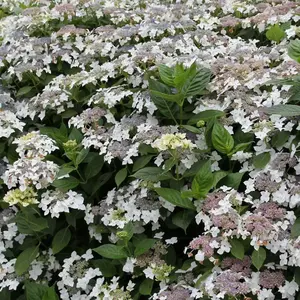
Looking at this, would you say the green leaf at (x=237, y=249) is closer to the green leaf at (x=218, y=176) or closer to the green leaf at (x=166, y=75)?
the green leaf at (x=218, y=176)

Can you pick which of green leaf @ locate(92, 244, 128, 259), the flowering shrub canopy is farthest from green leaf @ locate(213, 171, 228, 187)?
green leaf @ locate(92, 244, 128, 259)

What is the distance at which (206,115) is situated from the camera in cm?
213

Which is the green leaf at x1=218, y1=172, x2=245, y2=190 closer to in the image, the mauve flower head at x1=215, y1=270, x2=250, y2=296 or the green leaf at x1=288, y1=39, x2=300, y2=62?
the mauve flower head at x1=215, y1=270, x2=250, y2=296

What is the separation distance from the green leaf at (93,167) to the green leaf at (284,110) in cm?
77

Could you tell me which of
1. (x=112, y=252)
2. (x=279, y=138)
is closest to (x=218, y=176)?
(x=279, y=138)

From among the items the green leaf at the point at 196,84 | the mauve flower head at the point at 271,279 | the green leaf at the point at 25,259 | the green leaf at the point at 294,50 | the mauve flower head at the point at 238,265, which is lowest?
the green leaf at the point at 25,259

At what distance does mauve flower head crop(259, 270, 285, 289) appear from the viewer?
5.72 ft

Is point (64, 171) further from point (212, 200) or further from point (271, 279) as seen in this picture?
point (271, 279)

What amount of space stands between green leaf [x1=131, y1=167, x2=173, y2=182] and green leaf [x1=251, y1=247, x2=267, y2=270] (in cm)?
47

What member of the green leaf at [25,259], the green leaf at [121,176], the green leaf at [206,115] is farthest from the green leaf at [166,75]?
the green leaf at [25,259]

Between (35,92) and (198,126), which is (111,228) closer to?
(198,126)

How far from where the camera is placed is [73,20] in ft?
11.2

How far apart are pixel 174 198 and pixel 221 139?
298 millimetres

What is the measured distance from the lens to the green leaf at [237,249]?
5.67 feet
